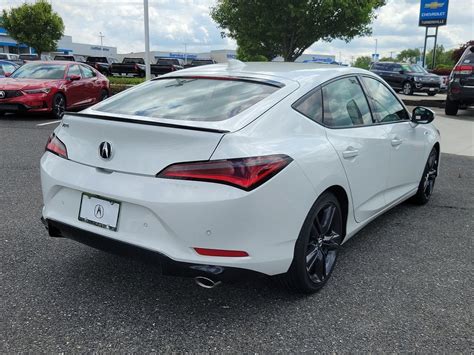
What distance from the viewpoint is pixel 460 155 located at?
845cm

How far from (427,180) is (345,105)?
2198 mm

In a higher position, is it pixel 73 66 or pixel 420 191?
pixel 73 66

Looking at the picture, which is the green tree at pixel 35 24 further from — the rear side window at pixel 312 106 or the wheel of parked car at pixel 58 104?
the rear side window at pixel 312 106

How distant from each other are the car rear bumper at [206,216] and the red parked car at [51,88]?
30.2 ft

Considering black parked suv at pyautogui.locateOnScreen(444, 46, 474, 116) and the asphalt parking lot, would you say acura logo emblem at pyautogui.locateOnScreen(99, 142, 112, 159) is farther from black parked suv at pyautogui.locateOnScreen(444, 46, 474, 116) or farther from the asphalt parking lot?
black parked suv at pyautogui.locateOnScreen(444, 46, 474, 116)

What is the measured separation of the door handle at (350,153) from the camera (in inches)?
125

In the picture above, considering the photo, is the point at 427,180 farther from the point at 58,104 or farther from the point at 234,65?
the point at 58,104

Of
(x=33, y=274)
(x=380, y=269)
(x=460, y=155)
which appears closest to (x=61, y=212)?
(x=33, y=274)

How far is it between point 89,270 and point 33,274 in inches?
14.9

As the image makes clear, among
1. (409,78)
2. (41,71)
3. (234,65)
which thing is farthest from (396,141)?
(409,78)

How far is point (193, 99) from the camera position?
122 inches

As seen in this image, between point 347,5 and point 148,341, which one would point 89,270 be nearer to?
point 148,341

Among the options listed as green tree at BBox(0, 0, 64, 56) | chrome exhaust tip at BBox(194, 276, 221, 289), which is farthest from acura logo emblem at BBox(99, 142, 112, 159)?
green tree at BBox(0, 0, 64, 56)

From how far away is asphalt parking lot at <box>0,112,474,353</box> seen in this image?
101 inches
